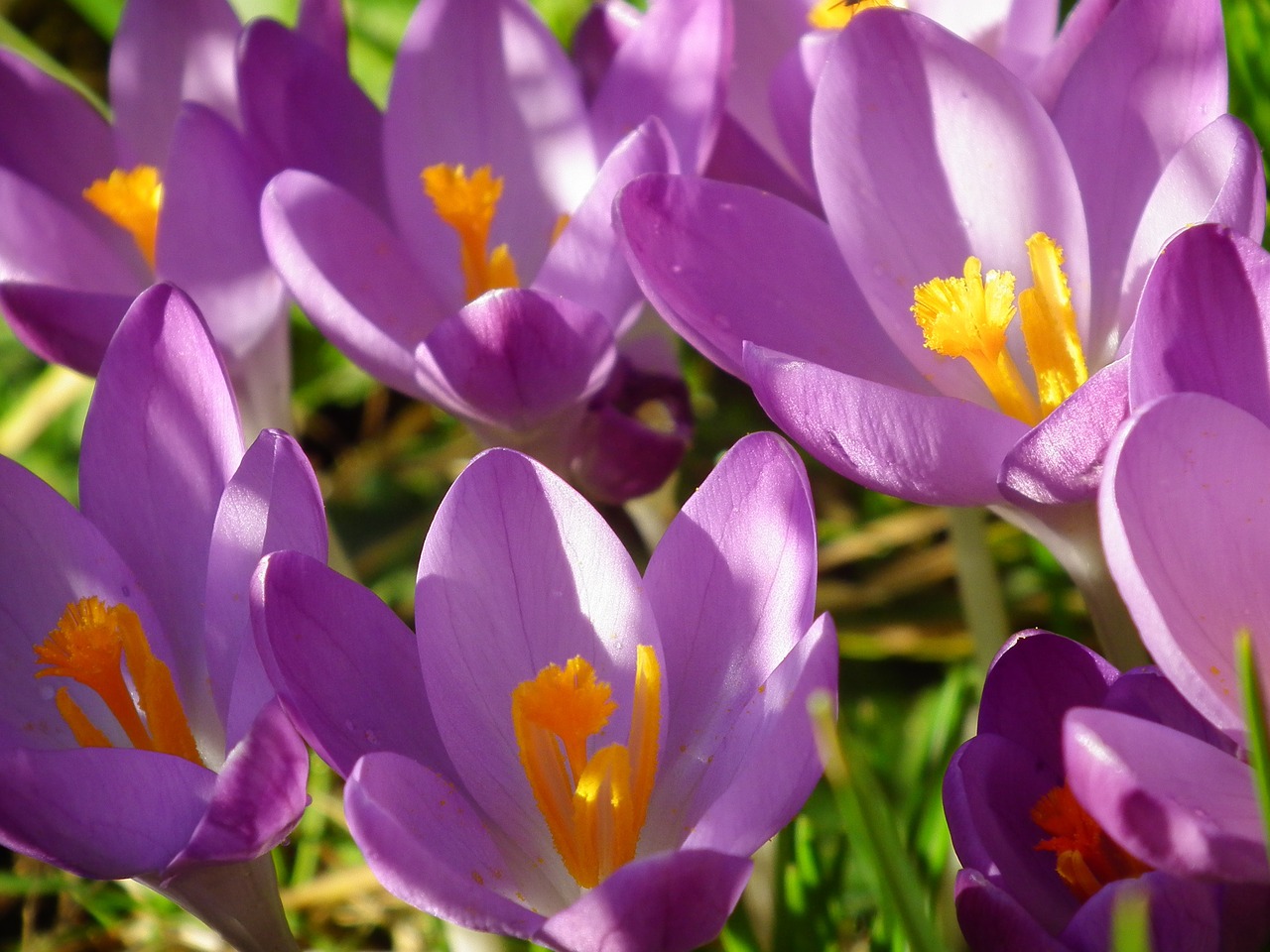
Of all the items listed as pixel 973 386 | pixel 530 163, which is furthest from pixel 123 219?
pixel 973 386

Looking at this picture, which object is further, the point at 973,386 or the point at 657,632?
the point at 973,386

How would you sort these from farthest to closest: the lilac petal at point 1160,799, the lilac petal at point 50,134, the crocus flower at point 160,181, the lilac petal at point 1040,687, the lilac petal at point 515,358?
the lilac petal at point 50,134 → the crocus flower at point 160,181 → the lilac petal at point 515,358 → the lilac petal at point 1040,687 → the lilac petal at point 1160,799

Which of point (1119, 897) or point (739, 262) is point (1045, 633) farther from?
point (739, 262)

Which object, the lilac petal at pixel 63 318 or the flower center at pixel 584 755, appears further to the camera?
the lilac petal at pixel 63 318

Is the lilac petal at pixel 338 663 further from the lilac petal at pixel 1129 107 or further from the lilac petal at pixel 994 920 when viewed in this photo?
the lilac petal at pixel 1129 107

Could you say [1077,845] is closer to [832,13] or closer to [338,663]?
[338,663]

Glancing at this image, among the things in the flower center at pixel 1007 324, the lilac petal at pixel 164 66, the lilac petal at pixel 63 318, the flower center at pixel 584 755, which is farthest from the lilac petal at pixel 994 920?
the lilac petal at pixel 164 66

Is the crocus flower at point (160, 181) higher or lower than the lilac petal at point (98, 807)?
higher

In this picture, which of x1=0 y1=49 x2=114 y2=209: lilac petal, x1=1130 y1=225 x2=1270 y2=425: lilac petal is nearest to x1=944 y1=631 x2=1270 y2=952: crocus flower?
x1=1130 y1=225 x2=1270 y2=425: lilac petal
